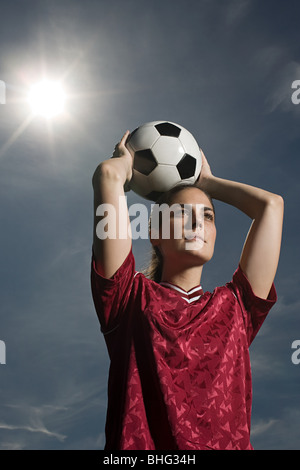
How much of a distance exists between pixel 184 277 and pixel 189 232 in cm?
44

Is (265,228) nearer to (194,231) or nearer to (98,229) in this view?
(194,231)

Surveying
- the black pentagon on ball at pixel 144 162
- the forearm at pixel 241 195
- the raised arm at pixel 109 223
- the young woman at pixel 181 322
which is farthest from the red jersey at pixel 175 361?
the black pentagon on ball at pixel 144 162

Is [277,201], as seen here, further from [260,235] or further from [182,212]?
[182,212]

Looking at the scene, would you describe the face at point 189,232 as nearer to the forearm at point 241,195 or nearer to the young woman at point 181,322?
the young woman at point 181,322

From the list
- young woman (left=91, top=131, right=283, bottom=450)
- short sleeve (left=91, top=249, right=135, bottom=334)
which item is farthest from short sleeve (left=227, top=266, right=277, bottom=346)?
short sleeve (left=91, top=249, right=135, bottom=334)

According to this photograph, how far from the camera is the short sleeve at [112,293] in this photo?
3.83m

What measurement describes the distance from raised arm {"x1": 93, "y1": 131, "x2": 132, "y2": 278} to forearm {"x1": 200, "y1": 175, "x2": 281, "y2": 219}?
4.60ft

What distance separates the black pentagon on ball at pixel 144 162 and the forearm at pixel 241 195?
0.69 m

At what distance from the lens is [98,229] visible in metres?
3.83

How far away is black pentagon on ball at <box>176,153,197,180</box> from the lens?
488 cm

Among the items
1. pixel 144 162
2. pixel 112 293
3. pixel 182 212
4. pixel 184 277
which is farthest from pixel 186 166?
Result: pixel 112 293
